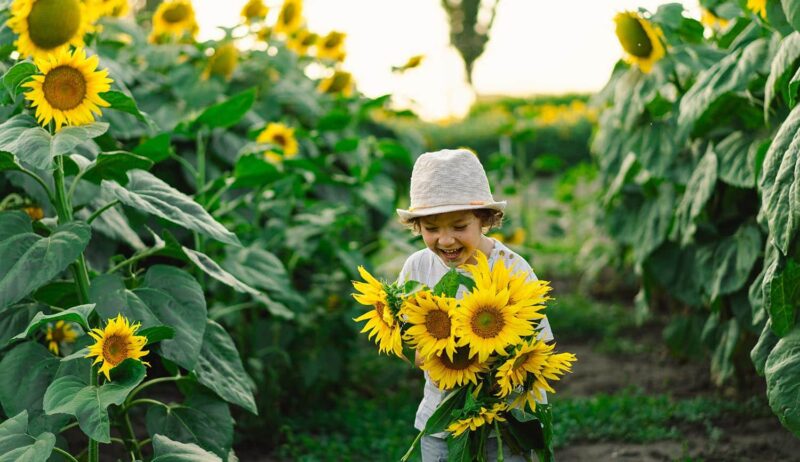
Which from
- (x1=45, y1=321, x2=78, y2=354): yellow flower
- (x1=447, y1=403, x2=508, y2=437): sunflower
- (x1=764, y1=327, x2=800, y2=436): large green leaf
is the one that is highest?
(x1=447, y1=403, x2=508, y2=437): sunflower

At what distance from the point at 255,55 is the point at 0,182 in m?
2.21

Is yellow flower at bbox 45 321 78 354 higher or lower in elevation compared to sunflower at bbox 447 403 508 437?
lower

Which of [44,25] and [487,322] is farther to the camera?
[44,25]

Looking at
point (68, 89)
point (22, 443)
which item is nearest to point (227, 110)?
point (68, 89)

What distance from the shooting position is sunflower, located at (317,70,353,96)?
5.44 meters

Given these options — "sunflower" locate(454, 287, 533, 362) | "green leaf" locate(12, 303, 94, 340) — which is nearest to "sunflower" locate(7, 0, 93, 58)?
"green leaf" locate(12, 303, 94, 340)

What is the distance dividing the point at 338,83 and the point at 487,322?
3466mm

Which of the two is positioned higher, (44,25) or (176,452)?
(44,25)

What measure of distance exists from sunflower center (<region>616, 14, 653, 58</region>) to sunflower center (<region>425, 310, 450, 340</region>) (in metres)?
2.04

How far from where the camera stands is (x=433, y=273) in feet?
8.29

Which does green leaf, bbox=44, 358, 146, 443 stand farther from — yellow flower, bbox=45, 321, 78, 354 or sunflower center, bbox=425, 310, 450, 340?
yellow flower, bbox=45, 321, 78, 354

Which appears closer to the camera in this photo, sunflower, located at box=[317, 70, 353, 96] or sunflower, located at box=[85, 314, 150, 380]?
sunflower, located at box=[85, 314, 150, 380]

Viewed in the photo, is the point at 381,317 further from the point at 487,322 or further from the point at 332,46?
the point at 332,46

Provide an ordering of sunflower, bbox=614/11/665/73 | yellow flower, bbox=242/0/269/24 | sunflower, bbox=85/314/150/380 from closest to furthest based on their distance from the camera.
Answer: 1. sunflower, bbox=85/314/150/380
2. sunflower, bbox=614/11/665/73
3. yellow flower, bbox=242/0/269/24
